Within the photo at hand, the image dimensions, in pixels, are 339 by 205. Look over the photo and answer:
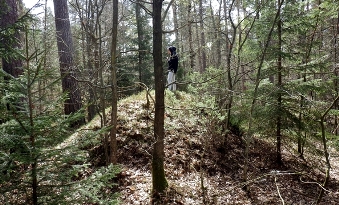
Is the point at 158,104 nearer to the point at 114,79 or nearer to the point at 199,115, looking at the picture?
the point at 114,79

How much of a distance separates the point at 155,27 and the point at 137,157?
379cm

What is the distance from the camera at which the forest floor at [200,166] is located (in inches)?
225

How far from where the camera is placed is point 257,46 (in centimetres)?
804

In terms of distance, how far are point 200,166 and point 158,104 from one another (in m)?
1.79

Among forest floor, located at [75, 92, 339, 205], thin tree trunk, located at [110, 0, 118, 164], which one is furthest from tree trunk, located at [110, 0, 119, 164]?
forest floor, located at [75, 92, 339, 205]

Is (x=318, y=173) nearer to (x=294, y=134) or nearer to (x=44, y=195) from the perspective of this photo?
(x=294, y=134)

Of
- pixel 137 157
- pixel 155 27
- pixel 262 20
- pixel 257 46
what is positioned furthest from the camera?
pixel 257 46

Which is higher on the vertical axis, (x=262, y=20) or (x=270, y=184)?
(x=262, y=20)

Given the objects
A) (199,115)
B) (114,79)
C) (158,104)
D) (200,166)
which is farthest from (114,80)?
(199,115)

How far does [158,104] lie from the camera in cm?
494

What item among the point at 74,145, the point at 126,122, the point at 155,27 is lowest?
the point at 126,122

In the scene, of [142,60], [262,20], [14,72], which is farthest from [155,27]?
[142,60]


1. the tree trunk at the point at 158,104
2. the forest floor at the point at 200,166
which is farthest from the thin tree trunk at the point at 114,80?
the tree trunk at the point at 158,104

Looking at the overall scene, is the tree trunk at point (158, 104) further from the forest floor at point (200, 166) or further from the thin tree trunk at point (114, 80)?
the thin tree trunk at point (114, 80)
